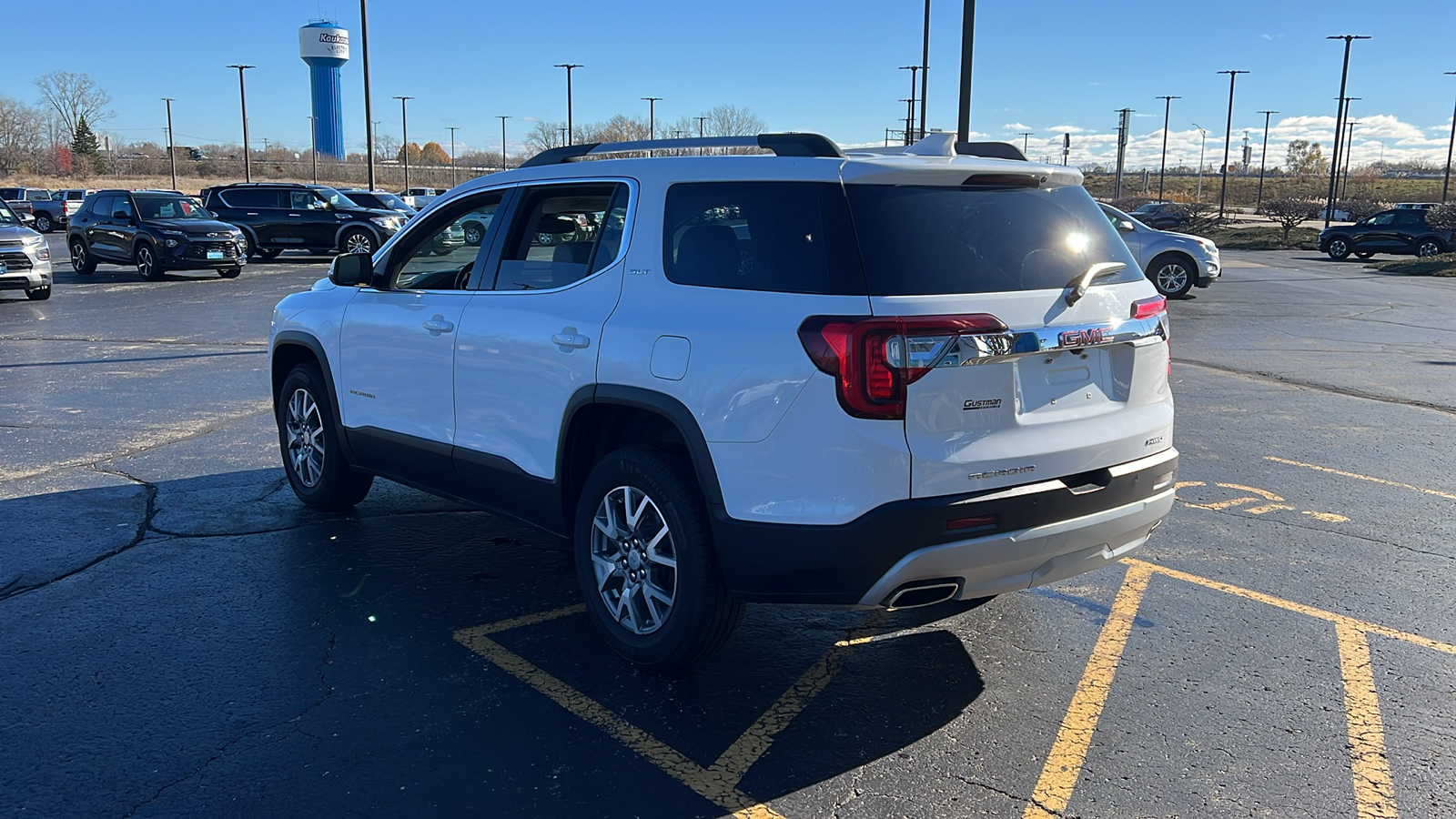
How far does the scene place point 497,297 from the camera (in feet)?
15.5

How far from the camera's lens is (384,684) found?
13.0ft

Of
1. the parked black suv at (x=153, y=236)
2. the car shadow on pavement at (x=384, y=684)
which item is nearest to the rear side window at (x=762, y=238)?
the car shadow on pavement at (x=384, y=684)

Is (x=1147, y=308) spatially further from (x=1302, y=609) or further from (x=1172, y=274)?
(x=1172, y=274)

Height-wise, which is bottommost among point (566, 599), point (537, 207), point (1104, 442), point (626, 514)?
point (566, 599)

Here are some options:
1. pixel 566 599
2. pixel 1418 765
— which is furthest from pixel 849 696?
pixel 1418 765

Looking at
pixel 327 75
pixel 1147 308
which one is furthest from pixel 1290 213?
pixel 327 75

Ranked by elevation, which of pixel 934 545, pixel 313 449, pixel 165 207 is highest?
pixel 165 207

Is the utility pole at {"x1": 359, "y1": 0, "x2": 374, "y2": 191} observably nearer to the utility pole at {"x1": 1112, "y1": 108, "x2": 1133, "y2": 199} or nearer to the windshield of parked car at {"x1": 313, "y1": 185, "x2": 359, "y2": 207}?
the windshield of parked car at {"x1": 313, "y1": 185, "x2": 359, "y2": 207}

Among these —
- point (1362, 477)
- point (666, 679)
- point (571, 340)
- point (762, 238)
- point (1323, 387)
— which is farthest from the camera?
point (1323, 387)

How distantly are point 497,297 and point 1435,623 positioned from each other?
4161mm

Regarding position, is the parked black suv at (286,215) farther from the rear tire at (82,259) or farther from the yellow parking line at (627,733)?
the yellow parking line at (627,733)

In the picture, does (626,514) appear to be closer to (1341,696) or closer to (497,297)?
(497,297)

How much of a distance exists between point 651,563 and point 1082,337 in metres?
1.71

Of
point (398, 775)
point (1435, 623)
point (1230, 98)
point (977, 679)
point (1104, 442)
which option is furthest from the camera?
point (1230, 98)
